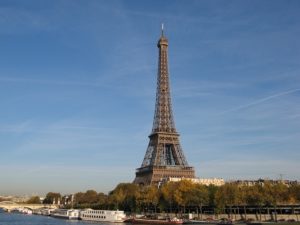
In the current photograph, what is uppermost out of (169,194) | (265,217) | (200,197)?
(169,194)

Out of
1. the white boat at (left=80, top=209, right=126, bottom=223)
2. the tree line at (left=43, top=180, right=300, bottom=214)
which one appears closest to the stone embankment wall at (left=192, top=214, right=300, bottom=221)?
the tree line at (left=43, top=180, right=300, bottom=214)

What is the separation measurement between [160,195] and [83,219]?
895 inches

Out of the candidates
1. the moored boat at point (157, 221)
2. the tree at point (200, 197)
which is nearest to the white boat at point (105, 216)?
the moored boat at point (157, 221)

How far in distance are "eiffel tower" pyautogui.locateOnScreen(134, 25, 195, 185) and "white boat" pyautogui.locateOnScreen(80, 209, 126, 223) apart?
2462 centimetres

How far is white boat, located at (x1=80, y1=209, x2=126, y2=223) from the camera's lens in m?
101

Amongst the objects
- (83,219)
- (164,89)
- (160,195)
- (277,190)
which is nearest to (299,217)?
(277,190)

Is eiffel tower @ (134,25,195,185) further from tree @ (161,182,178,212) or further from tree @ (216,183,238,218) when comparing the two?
tree @ (216,183,238,218)

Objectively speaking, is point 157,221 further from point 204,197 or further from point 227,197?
point 227,197

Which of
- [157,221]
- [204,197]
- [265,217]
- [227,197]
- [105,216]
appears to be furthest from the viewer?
[105,216]

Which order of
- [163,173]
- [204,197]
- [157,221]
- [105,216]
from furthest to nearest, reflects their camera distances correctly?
[163,173]
[105,216]
[204,197]
[157,221]

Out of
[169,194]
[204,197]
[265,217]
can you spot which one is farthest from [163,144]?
[265,217]

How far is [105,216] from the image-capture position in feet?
342

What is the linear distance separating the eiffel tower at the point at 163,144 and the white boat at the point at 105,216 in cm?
2462

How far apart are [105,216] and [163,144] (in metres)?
36.8
